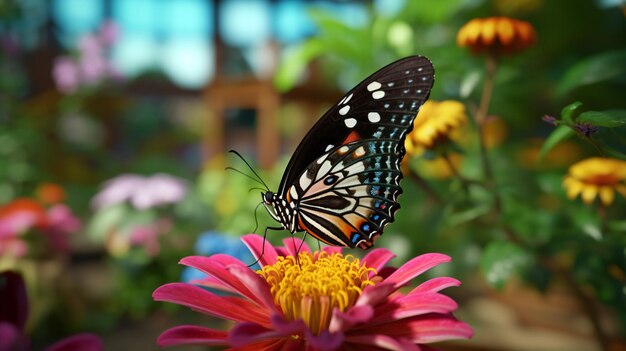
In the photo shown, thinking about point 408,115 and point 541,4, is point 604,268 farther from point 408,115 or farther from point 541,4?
point 541,4

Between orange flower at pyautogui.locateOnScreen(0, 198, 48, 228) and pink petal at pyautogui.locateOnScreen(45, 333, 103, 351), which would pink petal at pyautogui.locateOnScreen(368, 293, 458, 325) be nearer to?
pink petal at pyautogui.locateOnScreen(45, 333, 103, 351)

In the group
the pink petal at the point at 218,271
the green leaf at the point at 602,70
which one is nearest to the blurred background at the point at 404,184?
the green leaf at the point at 602,70

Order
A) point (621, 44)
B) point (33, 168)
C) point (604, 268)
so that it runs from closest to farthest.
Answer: point (604, 268)
point (621, 44)
point (33, 168)

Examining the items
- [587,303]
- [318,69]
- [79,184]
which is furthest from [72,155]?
[587,303]

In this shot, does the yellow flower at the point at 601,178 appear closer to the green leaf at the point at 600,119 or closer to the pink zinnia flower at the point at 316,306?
the green leaf at the point at 600,119

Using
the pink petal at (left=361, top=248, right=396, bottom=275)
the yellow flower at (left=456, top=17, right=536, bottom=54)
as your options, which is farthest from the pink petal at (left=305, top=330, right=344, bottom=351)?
the yellow flower at (left=456, top=17, right=536, bottom=54)

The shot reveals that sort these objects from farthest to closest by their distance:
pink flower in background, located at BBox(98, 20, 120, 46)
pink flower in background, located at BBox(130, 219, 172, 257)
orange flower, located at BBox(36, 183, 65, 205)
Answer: pink flower in background, located at BBox(98, 20, 120, 46) < orange flower, located at BBox(36, 183, 65, 205) < pink flower in background, located at BBox(130, 219, 172, 257)
